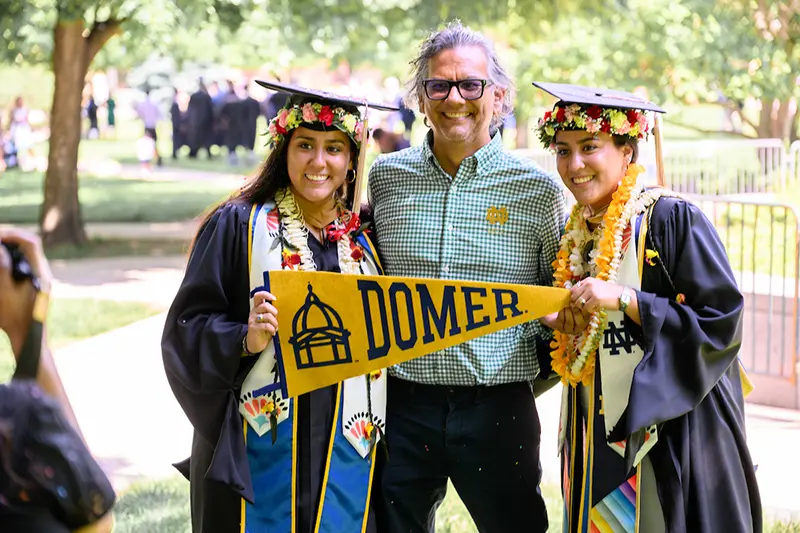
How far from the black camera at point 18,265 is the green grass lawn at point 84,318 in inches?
306

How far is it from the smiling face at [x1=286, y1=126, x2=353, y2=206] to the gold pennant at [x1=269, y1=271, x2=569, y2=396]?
0.37 metres

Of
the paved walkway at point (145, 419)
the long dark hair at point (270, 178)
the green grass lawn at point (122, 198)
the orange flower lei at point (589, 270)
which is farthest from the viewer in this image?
the green grass lawn at point (122, 198)

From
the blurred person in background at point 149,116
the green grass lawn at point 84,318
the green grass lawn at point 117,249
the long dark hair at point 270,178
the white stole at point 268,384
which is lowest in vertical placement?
the green grass lawn at point 84,318

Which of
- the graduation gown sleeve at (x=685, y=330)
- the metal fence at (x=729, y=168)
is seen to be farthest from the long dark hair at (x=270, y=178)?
the metal fence at (x=729, y=168)

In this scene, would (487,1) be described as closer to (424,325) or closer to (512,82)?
(512,82)

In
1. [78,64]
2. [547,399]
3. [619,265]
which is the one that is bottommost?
[547,399]

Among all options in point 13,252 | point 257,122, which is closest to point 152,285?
point 13,252

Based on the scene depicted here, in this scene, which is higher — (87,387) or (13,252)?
(13,252)

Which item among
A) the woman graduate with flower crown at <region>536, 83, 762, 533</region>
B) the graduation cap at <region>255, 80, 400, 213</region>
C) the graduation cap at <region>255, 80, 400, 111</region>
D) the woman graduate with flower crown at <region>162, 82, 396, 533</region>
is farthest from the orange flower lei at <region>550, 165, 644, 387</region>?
the graduation cap at <region>255, 80, 400, 111</region>

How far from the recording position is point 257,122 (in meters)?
33.6

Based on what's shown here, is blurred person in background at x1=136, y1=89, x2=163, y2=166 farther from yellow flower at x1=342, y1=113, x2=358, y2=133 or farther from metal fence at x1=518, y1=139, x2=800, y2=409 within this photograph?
yellow flower at x1=342, y1=113, x2=358, y2=133

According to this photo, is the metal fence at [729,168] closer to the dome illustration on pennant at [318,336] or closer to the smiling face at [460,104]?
the smiling face at [460,104]

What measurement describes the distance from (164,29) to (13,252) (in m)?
10.8

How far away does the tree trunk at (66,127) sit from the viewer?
1505 centimetres
